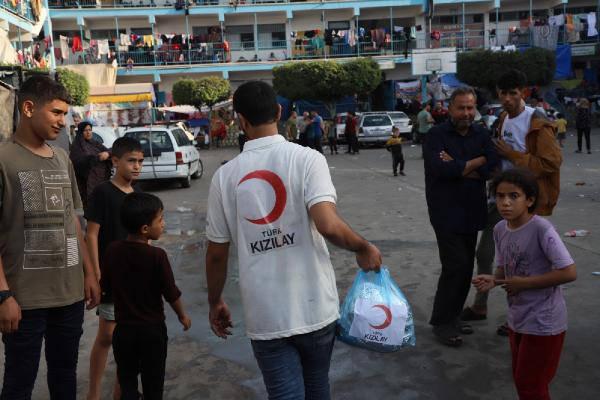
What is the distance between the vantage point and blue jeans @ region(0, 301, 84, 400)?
2.75 m

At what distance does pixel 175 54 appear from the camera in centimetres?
3831

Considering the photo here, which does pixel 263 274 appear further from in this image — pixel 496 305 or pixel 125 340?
pixel 496 305

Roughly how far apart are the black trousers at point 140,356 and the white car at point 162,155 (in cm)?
1141

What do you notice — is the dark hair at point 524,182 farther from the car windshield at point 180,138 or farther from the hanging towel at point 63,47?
the hanging towel at point 63,47

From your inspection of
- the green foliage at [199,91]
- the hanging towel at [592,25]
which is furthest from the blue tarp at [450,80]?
the green foliage at [199,91]

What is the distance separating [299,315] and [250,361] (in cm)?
207

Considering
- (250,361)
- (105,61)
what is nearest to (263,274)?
(250,361)

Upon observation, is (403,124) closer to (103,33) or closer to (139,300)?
(103,33)

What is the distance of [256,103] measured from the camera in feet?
7.81

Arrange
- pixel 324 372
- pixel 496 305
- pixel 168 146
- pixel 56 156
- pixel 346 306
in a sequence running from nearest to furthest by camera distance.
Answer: pixel 324 372 < pixel 346 306 < pixel 56 156 < pixel 496 305 < pixel 168 146

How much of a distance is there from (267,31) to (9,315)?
40019 mm

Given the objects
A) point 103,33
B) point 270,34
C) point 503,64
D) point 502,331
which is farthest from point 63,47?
point 502,331

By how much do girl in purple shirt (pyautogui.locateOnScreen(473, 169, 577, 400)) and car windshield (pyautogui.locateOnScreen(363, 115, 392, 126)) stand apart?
76.4ft

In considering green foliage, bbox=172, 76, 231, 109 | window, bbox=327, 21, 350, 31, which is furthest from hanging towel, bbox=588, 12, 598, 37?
green foliage, bbox=172, 76, 231, 109
